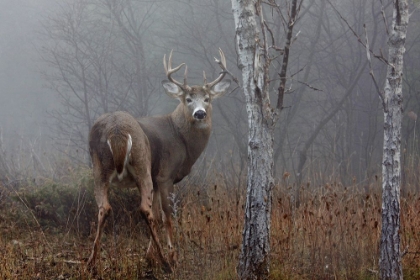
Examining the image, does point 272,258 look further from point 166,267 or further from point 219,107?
point 219,107

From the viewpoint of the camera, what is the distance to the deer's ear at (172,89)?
20.2ft

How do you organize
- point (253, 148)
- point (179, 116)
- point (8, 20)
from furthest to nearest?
point (8, 20) → point (179, 116) → point (253, 148)

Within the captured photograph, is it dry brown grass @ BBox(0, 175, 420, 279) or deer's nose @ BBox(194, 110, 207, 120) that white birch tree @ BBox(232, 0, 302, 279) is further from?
deer's nose @ BBox(194, 110, 207, 120)

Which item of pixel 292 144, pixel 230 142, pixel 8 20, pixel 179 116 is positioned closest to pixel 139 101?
pixel 230 142

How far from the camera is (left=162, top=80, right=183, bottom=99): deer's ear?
243 inches

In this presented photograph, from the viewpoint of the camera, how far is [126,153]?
4.75m

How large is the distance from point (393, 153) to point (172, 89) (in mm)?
2890

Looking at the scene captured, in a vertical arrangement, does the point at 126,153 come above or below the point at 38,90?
below

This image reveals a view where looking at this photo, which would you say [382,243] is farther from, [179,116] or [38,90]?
[38,90]

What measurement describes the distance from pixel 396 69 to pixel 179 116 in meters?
2.71

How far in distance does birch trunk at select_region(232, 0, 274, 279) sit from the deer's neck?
202 centimetres

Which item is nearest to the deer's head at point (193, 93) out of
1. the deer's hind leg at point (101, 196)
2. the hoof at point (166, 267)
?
the deer's hind leg at point (101, 196)

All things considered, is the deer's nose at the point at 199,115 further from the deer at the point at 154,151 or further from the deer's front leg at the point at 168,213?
the deer's front leg at the point at 168,213

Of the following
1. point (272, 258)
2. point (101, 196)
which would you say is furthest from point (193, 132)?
point (272, 258)
